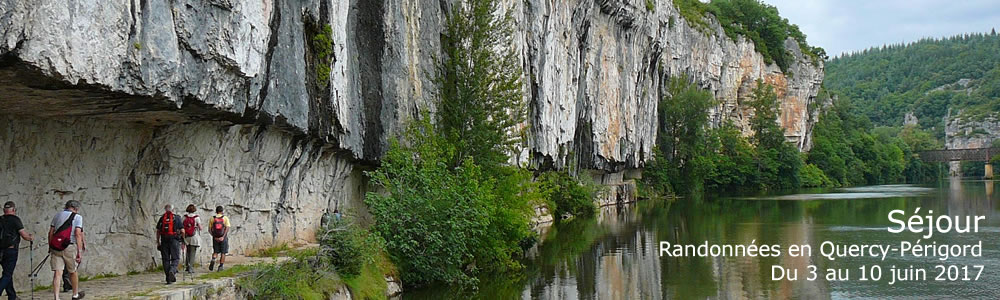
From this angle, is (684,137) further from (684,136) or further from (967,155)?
(967,155)

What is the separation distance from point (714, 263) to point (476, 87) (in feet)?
30.8

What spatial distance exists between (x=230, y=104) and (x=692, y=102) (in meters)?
70.2

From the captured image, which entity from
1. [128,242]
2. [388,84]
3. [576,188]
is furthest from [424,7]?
[576,188]

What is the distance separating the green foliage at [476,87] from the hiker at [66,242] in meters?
16.4

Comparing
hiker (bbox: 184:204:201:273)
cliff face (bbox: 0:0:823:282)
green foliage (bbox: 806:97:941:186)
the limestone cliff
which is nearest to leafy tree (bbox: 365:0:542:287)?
cliff face (bbox: 0:0:823:282)

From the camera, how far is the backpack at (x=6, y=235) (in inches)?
407

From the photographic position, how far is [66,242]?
1095 centimetres

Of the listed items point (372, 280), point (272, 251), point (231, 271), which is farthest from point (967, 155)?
point (231, 271)

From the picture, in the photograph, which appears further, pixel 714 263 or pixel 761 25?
pixel 761 25

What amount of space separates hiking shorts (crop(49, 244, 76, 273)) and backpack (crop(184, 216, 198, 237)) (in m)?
2.86

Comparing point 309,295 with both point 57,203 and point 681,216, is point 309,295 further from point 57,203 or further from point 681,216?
point 681,216

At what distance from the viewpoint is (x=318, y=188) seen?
833 inches

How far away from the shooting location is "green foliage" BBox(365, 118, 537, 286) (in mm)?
20391

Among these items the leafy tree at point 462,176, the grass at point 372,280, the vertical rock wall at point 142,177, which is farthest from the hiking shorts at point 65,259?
the leafy tree at point 462,176
